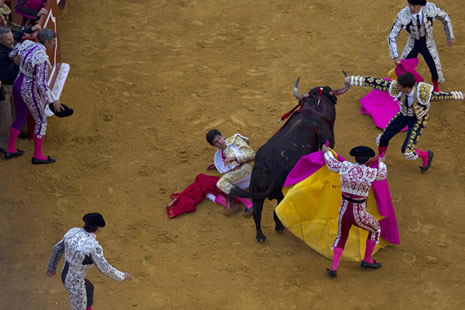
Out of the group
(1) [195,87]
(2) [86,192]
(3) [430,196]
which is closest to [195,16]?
(1) [195,87]

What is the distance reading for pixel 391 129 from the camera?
27.9ft

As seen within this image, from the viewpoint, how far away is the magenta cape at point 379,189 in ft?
24.2

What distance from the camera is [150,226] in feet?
27.2

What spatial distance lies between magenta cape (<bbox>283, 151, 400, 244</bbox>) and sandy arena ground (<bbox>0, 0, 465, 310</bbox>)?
26 cm

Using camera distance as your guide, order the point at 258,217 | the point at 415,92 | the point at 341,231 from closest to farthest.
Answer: the point at 341,231 < the point at 258,217 < the point at 415,92

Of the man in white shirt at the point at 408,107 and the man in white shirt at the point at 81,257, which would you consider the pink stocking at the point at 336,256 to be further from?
the man in white shirt at the point at 81,257

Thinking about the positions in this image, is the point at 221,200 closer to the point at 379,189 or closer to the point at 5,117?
the point at 379,189

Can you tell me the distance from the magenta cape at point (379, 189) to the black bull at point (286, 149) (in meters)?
0.09

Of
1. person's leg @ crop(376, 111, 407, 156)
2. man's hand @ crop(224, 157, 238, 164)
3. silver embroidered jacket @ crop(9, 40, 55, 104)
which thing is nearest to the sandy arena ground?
person's leg @ crop(376, 111, 407, 156)

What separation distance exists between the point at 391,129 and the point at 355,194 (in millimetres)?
1800

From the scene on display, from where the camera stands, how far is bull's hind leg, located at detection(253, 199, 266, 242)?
7.62 meters

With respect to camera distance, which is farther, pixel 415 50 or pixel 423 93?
pixel 415 50

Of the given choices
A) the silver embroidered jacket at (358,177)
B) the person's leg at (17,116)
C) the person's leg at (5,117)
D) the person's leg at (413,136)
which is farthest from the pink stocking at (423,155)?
the person's leg at (5,117)

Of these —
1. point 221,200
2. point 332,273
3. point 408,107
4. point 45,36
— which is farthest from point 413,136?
point 45,36
